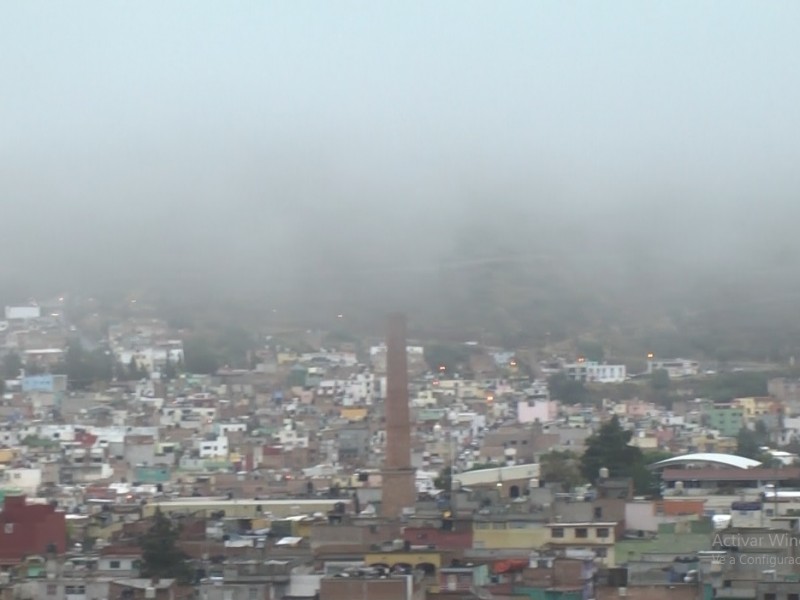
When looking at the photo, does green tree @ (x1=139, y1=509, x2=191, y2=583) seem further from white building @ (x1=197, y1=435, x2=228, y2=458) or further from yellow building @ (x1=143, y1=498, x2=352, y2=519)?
white building @ (x1=197, y1=435, x2=228, y2=458)

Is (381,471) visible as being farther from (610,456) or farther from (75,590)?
(75,590)

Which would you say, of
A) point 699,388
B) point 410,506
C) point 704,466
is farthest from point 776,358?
point 410,506

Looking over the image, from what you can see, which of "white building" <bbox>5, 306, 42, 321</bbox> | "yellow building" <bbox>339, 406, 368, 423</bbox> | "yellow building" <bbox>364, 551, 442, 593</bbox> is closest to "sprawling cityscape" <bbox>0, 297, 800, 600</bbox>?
"yellow building" <bbox>364, 551, 442, 593</bbox>

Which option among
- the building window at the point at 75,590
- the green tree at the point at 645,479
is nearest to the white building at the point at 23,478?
the green tree at the point at 645,479

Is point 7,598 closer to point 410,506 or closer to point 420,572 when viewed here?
point 420,572

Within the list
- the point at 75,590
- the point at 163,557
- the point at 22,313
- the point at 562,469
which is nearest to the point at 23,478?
the point at 562,469

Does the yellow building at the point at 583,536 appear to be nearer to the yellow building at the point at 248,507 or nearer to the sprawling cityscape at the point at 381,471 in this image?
the sprawling cityscape at the point at 381,471
